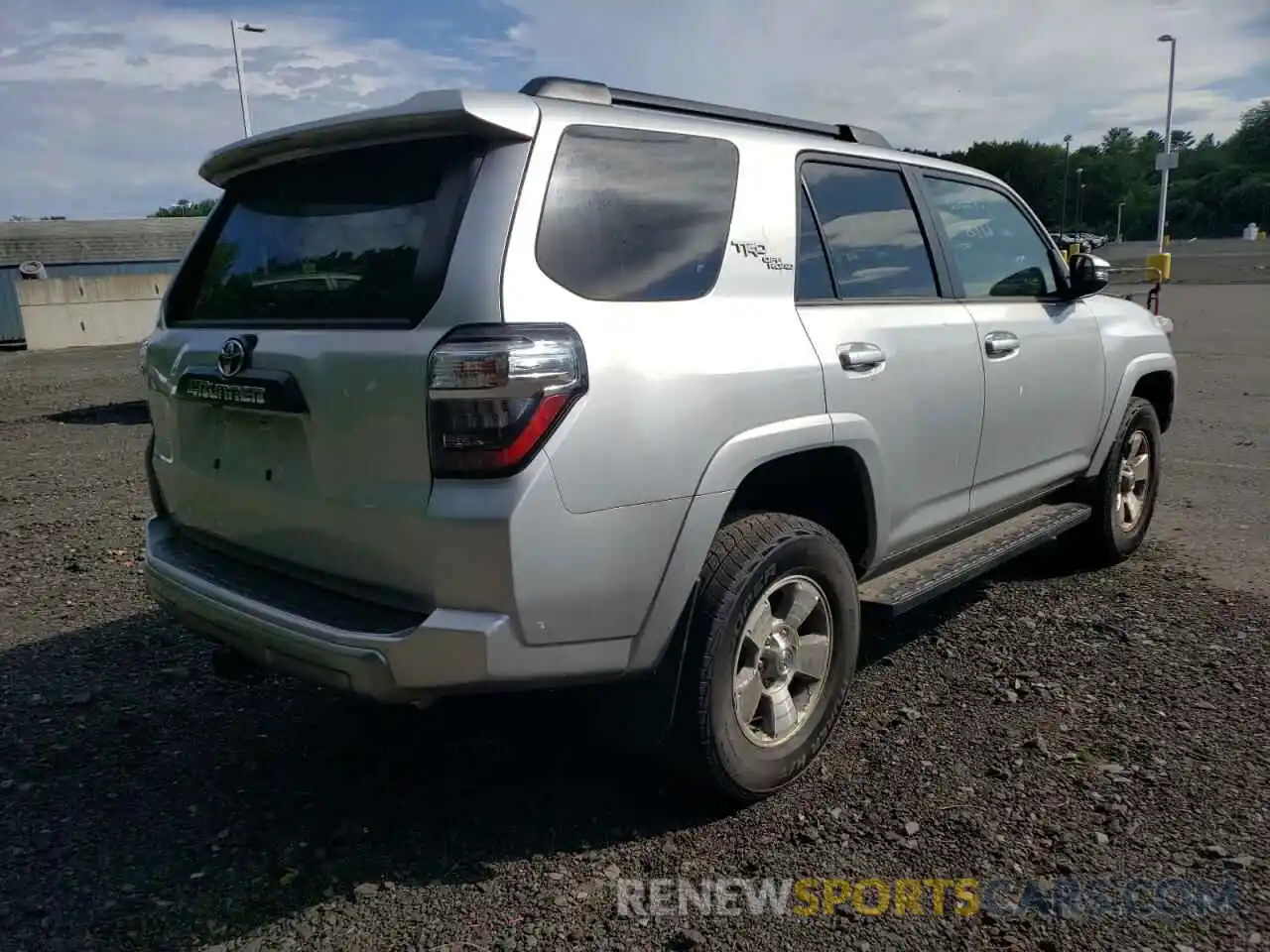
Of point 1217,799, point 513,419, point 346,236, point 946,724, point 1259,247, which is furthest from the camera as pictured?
point 1259,247

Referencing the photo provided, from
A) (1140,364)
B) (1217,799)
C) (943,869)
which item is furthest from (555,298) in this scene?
(1140,364)

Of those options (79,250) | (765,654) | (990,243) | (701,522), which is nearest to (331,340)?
(701,522)

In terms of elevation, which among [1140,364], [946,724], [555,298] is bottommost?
[946,724]

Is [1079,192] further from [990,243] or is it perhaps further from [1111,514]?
[990,243]

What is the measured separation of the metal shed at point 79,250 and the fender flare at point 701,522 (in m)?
29.2

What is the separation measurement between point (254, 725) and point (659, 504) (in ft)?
A: 6.40

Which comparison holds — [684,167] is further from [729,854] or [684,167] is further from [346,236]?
[729,854]

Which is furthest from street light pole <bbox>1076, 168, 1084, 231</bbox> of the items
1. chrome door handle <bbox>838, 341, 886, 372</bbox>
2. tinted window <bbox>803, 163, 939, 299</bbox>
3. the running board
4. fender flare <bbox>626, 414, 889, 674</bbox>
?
fender flare <bbox>626, 414, 889, 674</bbox>

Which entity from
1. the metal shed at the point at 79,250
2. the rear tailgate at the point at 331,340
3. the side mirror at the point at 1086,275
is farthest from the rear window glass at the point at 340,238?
the metal shed at the point at 79,250

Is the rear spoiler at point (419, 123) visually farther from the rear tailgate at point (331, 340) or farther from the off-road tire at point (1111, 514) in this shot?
the off-road tire at point (1111, 514)

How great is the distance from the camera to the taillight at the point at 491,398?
2.30 m

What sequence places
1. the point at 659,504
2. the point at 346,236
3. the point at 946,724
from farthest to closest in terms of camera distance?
the point at 946,724
the point at 346,236
the point at 659,504

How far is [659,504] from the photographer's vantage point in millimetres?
2545

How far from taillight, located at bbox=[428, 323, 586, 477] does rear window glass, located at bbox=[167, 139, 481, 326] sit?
0.20 m
